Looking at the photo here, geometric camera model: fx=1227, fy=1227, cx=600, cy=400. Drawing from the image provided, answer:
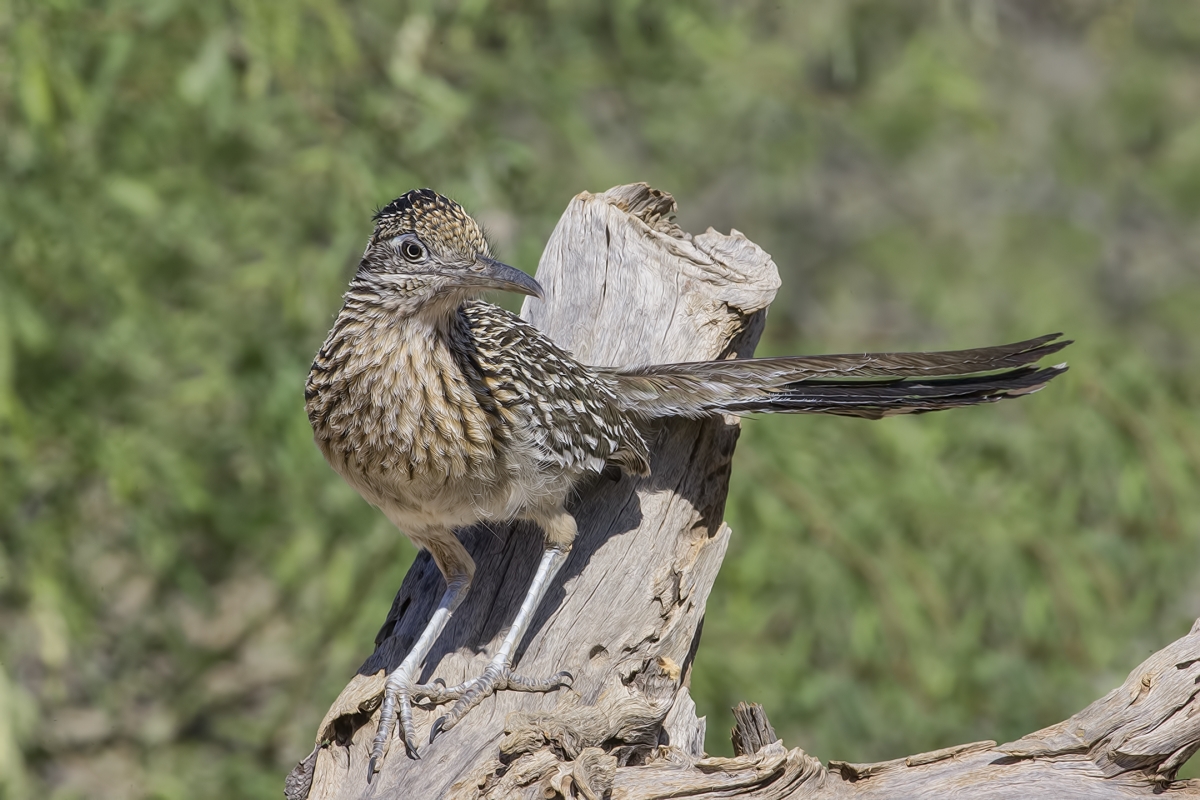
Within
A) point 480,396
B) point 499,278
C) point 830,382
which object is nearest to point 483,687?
point 480,396

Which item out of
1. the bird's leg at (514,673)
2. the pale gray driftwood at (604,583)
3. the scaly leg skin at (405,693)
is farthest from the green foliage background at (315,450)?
the bird's leg at (514,673)

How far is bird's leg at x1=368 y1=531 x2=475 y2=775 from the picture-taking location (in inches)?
147

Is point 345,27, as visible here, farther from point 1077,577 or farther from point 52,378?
point 1077,577

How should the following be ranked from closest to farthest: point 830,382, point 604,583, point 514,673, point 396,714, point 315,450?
point 396,714 < point 514,673 < point 604,583 < point 830,382 < point 315,450

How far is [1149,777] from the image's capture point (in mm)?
3219

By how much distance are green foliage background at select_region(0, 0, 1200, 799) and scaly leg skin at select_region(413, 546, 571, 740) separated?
103 inches

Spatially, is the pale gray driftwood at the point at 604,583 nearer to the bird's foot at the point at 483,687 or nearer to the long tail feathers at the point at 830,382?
the bird's foot at the point at 483,687

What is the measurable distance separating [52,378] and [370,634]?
213cm

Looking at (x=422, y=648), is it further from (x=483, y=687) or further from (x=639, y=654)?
(x=639, y=654)

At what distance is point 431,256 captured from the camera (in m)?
3.79

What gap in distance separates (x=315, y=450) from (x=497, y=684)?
118 inches

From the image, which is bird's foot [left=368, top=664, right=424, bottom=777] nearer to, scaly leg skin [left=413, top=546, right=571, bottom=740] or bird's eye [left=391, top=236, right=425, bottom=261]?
scaly leg skin [left=413, top=546, right=571, bottom=740]

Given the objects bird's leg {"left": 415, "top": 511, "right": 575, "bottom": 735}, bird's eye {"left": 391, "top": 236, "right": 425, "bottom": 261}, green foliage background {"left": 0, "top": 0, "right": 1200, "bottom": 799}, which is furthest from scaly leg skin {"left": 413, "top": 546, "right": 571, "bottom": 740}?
green foliage background {"left": 0, "top": 0, "right": 1200, "bottom": 799}

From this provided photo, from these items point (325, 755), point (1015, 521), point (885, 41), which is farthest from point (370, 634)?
point (885, 41)
